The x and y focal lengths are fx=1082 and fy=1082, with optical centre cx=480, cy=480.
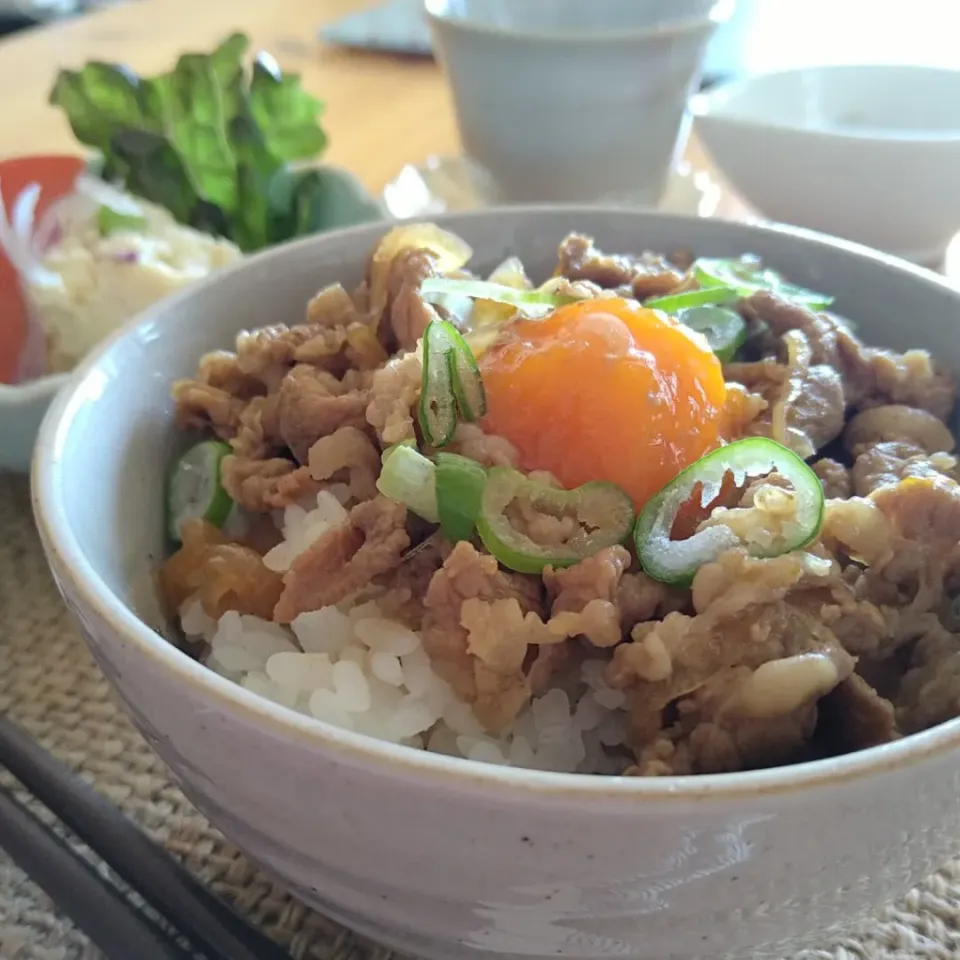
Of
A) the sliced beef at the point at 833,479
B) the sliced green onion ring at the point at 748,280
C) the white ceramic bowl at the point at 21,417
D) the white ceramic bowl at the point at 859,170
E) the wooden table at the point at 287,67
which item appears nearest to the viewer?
the sliced beef at the point at 833,479

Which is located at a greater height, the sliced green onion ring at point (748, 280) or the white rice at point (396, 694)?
the sliced green onion ring at point (748, 280)

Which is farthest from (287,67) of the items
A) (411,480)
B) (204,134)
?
(411,480)

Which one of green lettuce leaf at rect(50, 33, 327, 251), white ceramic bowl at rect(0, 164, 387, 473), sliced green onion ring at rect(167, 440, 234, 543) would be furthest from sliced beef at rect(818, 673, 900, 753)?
green lettuce leaf at rect(50, 33, 327, 251)

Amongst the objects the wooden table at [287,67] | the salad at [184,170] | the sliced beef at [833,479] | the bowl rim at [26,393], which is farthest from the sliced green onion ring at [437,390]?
the wooden table at [287,67]

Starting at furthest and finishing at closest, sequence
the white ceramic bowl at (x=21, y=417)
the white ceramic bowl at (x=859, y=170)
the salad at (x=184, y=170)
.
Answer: the salad at (x=184, y=170) → the white ceramic bowl at (x=859, y=170) → the white ceramic bowl at (x=21, y=417)

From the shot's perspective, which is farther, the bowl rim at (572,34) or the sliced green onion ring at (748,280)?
the bowl rim at (572,34)

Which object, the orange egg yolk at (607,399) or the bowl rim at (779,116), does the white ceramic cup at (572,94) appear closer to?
the bowl rim at (779,116)

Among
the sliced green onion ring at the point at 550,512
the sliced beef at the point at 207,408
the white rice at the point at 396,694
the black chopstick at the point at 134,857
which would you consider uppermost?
the sliced green onion ring at the point at 550,512

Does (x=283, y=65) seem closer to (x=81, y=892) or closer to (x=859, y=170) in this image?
(x=859, y=170)
